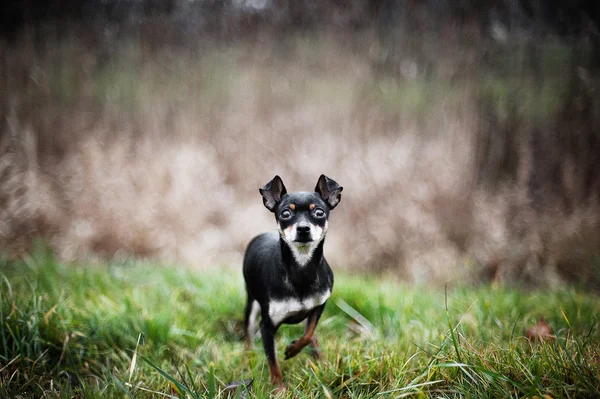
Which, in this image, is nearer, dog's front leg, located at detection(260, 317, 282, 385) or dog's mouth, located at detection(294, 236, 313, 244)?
dog's mouth, located at detection(294, 236, 313, 244)

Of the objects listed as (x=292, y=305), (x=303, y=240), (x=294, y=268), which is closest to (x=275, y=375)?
(x=292, y=305)

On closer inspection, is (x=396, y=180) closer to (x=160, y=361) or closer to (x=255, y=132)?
(x=255, y=132)

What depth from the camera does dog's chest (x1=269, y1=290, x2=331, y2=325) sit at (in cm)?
203

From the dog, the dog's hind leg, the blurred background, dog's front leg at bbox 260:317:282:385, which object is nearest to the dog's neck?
the dog

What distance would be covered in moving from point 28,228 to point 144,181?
134cm

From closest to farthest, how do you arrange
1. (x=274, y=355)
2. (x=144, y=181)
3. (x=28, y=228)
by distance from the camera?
(x=274, y=355) < (x=28, y=228) < (x=144, y=181)

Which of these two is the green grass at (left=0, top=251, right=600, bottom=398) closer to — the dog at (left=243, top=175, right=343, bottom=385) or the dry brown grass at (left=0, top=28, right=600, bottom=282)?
the dog at (left=243, top=175, right=343, bottom=385)

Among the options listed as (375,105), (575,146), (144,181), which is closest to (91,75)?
(144,181)

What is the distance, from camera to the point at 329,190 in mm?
2074

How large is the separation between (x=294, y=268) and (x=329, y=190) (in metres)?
0.43

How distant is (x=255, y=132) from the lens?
562 centimetres

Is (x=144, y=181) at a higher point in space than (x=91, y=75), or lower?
lower

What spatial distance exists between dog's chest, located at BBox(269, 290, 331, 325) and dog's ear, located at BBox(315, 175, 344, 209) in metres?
0.47

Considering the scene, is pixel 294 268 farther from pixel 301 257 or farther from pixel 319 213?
pixel 319 213
